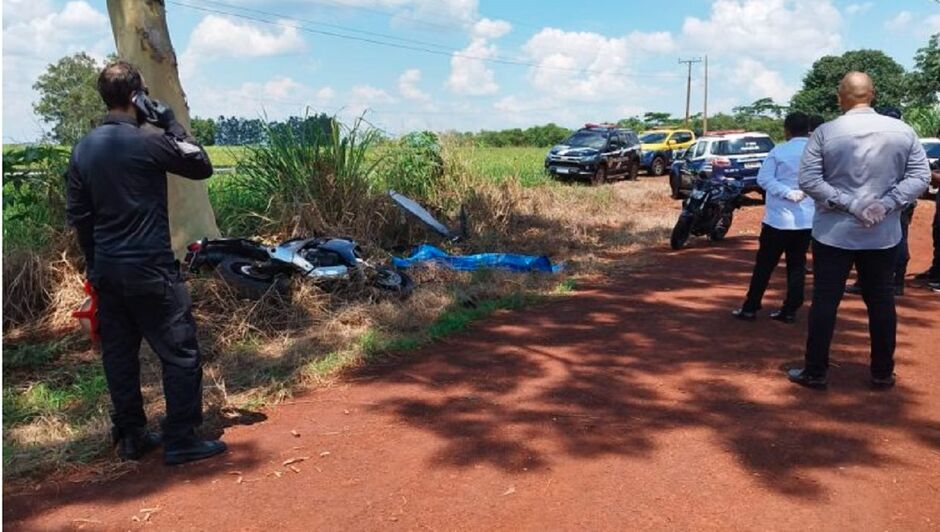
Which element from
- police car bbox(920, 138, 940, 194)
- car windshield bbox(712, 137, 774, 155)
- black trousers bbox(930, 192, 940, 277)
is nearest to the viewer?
black trousers bbox(930, 192, 940, 277)

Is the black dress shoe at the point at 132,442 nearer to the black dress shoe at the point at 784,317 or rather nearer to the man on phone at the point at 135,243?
the man on phone at the point at 135,243

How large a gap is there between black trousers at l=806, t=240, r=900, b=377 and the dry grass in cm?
291

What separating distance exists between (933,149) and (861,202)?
52.3 ft

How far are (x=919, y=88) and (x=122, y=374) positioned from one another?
157 ft

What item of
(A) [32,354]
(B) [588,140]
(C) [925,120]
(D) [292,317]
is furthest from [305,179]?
(C) [925,120]

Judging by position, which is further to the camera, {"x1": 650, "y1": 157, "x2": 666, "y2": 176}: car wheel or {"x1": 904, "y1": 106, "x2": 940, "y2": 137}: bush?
{"x1": 650, "y1": 157, "x2": 666, "y2": 176}: car wheel

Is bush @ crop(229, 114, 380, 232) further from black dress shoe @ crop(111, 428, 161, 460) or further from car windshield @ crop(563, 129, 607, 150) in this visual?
car windshield @ crop(563, 129, 607, 150)

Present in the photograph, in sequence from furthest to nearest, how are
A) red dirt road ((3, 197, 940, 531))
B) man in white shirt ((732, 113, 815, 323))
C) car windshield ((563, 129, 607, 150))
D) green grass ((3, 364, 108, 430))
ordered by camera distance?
1. car windshield ((563, 129, 607, 150))
2. man in white shirt ((732, 113, 815, 323))
3. green grass ((3, 364, 108, 430))
4. red dirt road ((3, 197, 940, 531))

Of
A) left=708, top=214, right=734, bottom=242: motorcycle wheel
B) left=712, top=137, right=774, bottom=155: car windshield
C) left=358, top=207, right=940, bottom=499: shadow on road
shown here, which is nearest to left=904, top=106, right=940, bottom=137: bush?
left=712, top=137, right=774, bottom=155: car windshield

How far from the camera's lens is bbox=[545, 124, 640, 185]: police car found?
69.0ft

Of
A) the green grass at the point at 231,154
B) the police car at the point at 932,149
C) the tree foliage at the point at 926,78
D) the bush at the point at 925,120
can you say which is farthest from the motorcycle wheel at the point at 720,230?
the tree foliage at the point at 926,78

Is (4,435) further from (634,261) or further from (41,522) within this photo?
(634,261)

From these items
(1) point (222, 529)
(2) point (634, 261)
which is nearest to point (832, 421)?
(1) point (222, 529)

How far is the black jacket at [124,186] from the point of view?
3.43 meters
